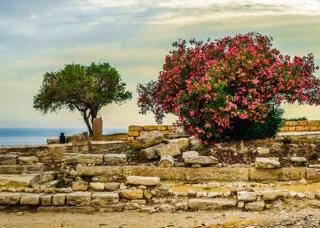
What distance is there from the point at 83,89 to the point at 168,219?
88.5 feet

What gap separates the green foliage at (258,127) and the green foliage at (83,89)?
2244cm

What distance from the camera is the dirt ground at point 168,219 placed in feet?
29.8

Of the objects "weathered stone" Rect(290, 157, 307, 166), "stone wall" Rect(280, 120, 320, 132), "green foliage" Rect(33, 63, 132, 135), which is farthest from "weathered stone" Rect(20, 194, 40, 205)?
"green foliage" Rect(33, 63, 132, 135)

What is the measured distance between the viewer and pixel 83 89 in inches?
1407

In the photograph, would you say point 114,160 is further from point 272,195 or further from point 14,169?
point 272,195

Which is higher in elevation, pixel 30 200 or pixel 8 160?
pixel 8 160

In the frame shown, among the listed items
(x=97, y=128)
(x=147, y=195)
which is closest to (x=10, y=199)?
(x=147, y=195)

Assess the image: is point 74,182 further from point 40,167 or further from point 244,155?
point 244,155

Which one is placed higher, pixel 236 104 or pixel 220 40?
pixel 220 40

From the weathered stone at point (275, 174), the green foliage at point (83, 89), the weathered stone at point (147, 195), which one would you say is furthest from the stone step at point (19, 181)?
the green foliage at point (83, 89)

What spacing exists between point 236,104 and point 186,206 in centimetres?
426

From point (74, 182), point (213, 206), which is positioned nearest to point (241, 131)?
point (213, 206)

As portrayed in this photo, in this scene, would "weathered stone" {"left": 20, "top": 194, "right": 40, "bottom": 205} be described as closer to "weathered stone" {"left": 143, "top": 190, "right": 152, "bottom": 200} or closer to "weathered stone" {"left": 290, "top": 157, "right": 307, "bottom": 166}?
"weathered stone" {"left": 143, "top": 190, "right": 152, "bottom": 200}

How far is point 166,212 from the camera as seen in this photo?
34.0 ft
